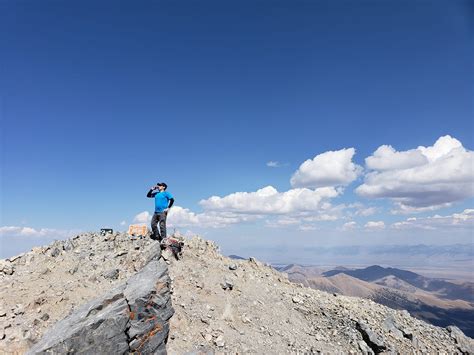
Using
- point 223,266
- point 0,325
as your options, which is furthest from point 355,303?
point 0,325

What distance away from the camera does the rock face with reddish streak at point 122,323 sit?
1100cm

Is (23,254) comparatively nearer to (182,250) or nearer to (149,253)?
(149,253)

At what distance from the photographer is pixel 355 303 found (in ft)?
71.4

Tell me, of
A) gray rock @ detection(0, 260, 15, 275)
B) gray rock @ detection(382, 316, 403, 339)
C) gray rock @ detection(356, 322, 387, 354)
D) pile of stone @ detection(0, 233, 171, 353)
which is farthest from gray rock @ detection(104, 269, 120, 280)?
gray rock @ detection(382, 316, 403, 339)

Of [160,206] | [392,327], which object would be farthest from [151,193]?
[392,327]

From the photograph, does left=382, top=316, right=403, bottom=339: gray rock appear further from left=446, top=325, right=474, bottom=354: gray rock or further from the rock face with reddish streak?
the rock face with reddish streak

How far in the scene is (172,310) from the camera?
14305mm

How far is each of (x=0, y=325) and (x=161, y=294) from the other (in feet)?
22.4

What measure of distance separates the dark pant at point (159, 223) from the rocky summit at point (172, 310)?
833 millimetres

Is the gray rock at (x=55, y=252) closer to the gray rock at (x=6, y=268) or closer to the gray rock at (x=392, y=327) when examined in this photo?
the gray rock at (x=6, y=268)

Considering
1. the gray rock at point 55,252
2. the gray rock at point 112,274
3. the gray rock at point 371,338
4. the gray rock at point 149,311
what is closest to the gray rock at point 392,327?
the gray rock at point 371,338

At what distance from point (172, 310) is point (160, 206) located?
285 inches

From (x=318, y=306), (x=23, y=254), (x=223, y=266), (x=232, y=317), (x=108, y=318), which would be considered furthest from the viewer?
(x=223, y=266)

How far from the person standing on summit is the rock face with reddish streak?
553 centimetres
